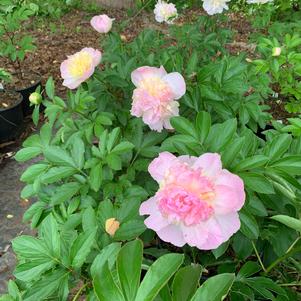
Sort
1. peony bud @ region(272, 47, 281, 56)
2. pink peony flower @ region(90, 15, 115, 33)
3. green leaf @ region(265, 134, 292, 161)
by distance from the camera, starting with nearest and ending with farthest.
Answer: green leaf @ region(265, 134, 292, 161) < pink peony flower @ region(90, 15, 115, 33) < peony bud @ region(272, 47, 281, 56)

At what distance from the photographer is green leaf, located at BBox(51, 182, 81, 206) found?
3.48ft

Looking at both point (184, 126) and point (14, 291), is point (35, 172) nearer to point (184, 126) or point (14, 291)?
point (14, 291)

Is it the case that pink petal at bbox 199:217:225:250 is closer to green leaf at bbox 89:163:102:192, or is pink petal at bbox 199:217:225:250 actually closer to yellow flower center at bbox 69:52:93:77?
green leaf at bbox 89:163:102:192

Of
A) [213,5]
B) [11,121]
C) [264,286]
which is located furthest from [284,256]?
[11,121]

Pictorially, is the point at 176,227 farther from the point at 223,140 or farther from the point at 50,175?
the point at 50,175

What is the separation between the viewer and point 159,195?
0.73 m

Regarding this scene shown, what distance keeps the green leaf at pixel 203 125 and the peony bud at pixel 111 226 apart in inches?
9.6

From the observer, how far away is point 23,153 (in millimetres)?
1226

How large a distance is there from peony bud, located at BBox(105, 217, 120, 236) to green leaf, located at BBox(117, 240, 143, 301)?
0.98 ft

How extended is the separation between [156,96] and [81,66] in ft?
0.86

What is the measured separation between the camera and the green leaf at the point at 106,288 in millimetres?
572

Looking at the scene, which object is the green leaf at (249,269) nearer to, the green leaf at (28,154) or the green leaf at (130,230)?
the green leaf at (130,230)

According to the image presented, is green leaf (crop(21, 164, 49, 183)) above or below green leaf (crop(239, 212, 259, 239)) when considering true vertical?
below

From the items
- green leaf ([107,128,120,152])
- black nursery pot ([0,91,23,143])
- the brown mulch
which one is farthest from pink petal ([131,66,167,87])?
the brown mulch
